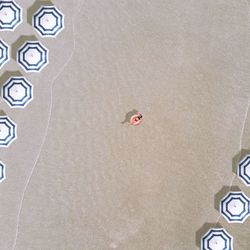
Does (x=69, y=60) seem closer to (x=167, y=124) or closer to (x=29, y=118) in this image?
(x=29, y=118)

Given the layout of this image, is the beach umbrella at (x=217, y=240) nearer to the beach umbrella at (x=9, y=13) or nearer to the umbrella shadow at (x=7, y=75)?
the umbrella shadow at (x=7, y=75)

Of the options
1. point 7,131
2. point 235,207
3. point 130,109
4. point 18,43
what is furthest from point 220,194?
point 18,43

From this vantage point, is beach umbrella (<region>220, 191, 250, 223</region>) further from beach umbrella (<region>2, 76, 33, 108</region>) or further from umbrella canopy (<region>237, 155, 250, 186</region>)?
beach umbrella (<region>2, 76, 33, 108</region>)

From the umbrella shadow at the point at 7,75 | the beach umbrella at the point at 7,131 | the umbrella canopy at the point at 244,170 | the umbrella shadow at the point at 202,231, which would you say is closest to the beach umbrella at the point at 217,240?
the umbrella shadow at the point at 202,231

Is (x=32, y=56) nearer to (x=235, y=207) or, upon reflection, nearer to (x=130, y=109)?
(x=130, y=109)

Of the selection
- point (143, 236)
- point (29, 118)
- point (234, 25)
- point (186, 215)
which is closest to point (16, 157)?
point (29, 118)

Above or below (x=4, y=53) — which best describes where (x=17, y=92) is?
below
